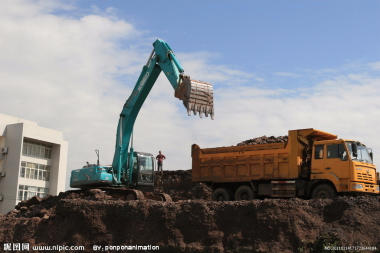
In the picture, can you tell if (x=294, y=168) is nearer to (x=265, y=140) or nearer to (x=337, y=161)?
(x=337, y=161)

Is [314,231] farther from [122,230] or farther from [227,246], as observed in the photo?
[122,230]

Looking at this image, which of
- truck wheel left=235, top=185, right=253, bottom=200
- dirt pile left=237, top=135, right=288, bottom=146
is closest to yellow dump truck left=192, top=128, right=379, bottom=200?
truck wheel left=235, top=185, right=253, bottom=200

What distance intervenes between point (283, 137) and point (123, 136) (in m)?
14.3

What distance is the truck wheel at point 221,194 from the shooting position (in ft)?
68.0

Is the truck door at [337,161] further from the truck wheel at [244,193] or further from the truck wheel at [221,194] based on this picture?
the truck wheel at [221,194]

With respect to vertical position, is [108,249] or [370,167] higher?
[370,167]

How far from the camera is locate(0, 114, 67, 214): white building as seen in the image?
46.1 meters

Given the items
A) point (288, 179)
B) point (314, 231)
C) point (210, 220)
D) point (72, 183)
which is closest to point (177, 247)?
point (210, 220)

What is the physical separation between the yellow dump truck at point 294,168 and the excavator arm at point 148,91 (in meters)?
2.68

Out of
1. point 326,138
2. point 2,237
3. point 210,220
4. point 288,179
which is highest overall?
point 326,138

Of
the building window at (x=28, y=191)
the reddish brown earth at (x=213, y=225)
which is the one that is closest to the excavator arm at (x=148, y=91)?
the reddish brown earth at (x=213, y=225)

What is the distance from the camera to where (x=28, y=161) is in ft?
158

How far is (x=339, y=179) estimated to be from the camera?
17.5 m

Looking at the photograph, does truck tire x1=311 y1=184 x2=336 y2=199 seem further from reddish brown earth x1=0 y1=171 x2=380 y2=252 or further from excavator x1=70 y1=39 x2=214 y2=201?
excavator x1=70 y1=39 x2=214 y2=201
